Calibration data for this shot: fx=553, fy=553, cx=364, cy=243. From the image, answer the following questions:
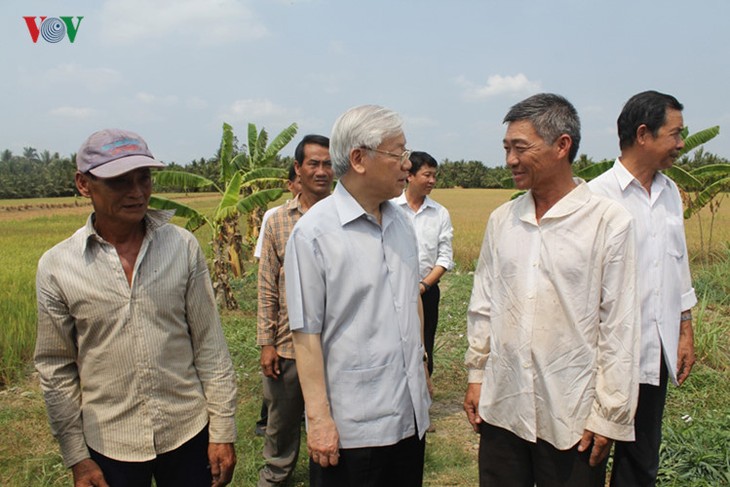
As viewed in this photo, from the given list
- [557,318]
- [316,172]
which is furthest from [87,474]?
[316,172]

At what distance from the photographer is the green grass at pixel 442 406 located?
329 cm

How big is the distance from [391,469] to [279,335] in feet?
4.15

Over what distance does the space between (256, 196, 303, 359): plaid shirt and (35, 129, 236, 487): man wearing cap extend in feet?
3.58

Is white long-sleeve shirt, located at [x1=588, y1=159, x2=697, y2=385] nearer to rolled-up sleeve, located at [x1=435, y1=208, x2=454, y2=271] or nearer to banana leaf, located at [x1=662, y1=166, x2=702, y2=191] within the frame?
rolled-up sleeve, located at [x1=435, y1=208, x2=454, y2=271]

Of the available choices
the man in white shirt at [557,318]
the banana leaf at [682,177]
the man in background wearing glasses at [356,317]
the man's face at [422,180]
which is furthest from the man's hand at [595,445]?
the banana leaf at [682,177]

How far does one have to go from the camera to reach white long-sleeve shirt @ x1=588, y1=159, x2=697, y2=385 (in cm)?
239

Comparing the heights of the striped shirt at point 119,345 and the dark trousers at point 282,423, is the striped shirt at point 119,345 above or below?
above

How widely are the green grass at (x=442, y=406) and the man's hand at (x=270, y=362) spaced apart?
81cm

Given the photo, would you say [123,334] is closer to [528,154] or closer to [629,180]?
[528,154]

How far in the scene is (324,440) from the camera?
1.83m

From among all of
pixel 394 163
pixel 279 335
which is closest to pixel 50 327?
pixel 394 163

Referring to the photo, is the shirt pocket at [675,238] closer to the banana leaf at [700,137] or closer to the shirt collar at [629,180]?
the shirt collar at [629,180]

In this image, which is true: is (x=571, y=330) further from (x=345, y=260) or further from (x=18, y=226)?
(x=18, y=226)

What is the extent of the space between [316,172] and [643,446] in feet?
6.99
